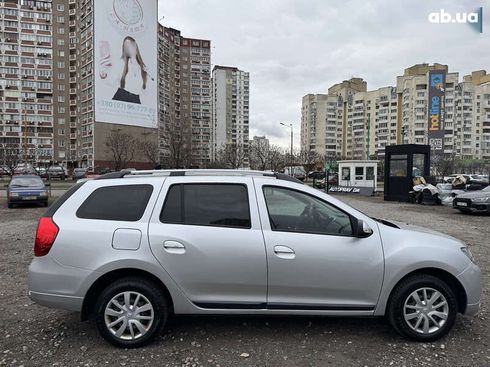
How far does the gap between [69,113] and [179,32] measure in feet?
124

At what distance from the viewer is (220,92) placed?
113625 mm

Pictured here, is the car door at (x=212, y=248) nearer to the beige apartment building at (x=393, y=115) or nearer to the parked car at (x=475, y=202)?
the parked car at (x=475, y=202)

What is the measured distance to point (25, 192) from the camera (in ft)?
50.8

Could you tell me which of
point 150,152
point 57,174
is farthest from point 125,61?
point 57,174

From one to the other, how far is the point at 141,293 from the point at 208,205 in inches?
39.7

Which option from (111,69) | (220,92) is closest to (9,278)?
(111,69)

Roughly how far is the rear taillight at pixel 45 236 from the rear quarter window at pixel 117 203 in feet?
0.79

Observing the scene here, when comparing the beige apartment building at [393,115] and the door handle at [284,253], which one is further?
the beige apartment building at [393,115]

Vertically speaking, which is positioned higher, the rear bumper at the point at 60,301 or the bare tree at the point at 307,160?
the bare tree at the point at 307,160

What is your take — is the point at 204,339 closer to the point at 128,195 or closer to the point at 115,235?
the point at 115,235

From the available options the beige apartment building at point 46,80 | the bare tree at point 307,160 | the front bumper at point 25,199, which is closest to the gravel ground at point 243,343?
the front bumper at point 25,199

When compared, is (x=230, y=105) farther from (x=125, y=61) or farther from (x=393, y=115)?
(x=125, y=61)

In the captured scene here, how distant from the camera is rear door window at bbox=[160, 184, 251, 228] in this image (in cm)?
→ 340

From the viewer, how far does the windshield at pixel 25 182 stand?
1579cm
